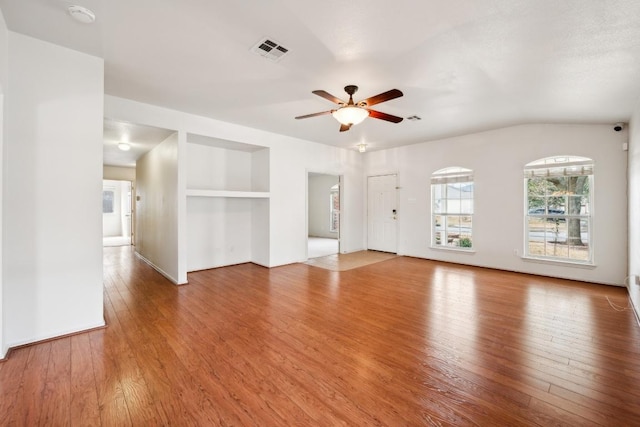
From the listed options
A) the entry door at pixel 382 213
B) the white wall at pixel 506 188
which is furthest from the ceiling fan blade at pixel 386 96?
the entry door at pixel 382 213

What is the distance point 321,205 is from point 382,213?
13.9 ft

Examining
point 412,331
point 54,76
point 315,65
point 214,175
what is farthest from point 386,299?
point 54,76

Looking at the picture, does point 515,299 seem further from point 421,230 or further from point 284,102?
point 284,102

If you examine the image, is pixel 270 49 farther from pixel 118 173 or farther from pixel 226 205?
pixel 118 173

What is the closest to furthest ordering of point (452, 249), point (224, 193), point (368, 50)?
point (368, 50) < point (224, 193) < point (452, 249)

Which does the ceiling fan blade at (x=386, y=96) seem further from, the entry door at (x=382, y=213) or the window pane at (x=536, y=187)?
the entry door at (x=382, y=213)

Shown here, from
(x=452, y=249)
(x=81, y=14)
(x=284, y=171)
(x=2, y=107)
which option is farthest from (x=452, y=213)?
(x=2, y=107)

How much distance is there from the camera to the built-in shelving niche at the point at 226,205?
17.7 feet

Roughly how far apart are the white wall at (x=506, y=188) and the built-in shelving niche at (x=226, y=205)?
3.41 meters

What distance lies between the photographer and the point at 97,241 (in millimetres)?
2914

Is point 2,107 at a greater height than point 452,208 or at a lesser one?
greater

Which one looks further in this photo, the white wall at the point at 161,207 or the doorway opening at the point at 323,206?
the doorway opening at the point at 323,206

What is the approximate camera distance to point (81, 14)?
221cm

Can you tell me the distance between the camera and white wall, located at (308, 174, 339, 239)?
36.2 ft
